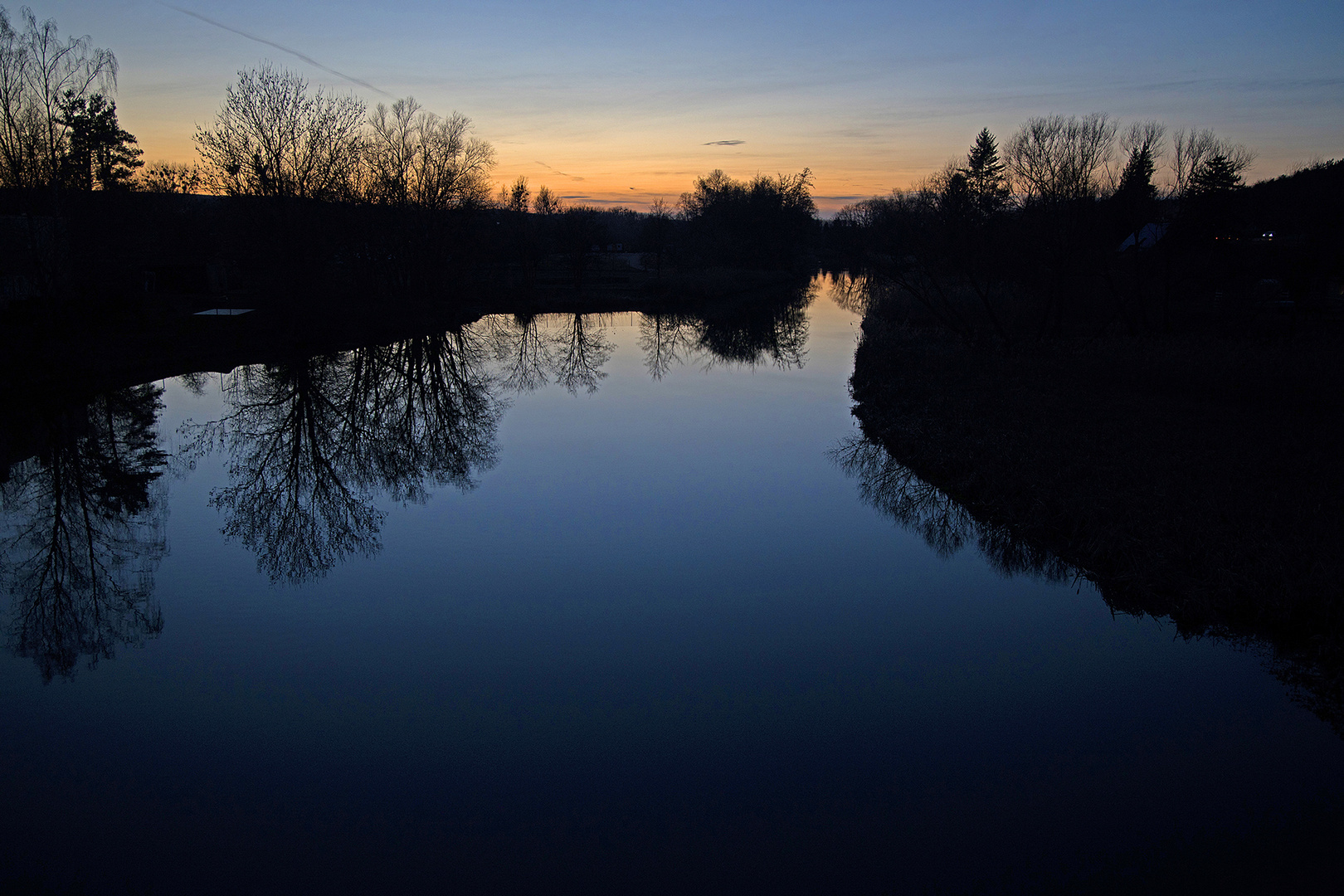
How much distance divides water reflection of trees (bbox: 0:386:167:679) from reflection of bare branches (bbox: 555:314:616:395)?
9.78 m

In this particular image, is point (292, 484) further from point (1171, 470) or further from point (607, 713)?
point (1171, 470)

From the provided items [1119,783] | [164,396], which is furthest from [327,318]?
[1119,783]

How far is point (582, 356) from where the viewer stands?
990 inches

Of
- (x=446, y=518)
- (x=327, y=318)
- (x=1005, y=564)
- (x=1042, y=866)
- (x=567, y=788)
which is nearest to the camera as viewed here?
(x=1042, y=866)

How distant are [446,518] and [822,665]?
5499 millimetres

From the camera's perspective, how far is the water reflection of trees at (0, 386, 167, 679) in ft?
22.0

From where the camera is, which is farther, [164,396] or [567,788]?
[164,396]

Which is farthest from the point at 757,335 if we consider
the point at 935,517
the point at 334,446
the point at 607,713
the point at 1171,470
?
the point at 607,713

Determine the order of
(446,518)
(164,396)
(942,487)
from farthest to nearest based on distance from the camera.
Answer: (164,396)
(942,487)
(446,518)

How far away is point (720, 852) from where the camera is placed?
420 centimetres

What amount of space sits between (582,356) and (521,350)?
→ 2.59 meters

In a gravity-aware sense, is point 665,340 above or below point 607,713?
above

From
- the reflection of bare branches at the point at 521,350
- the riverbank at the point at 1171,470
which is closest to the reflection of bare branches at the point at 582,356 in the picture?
the reflection of bare branches at the point at 521,350

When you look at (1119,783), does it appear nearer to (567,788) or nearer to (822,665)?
(822,665)
